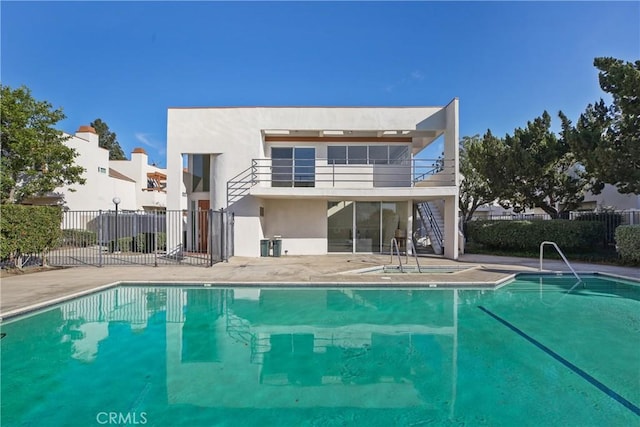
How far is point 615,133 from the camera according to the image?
1417 centimetres

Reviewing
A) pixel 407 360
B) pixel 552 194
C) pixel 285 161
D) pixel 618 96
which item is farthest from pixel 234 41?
pixel 552 194

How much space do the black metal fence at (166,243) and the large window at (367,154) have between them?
622cm

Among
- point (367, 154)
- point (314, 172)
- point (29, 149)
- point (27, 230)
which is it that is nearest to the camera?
point (27, 230)

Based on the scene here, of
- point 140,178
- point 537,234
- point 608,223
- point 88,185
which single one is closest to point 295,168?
point 537,234

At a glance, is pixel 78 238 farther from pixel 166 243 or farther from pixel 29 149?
pixel 166 243

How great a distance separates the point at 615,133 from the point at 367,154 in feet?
35.5

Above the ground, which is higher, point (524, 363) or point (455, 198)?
point (455, 198)

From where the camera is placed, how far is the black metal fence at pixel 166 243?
43.5 ft

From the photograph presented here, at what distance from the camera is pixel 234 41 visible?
1419 centimetres

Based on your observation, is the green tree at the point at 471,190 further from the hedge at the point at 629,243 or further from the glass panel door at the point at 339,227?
the glass panel door at the point at 339,227

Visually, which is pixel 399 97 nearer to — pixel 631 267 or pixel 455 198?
pixel 455 198

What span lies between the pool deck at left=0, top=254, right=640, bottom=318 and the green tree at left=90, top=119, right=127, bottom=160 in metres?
52.8

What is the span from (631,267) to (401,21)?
44.4 ft

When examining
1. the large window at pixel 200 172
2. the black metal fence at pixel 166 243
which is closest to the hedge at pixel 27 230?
the black metal fence at pixel 166 243
